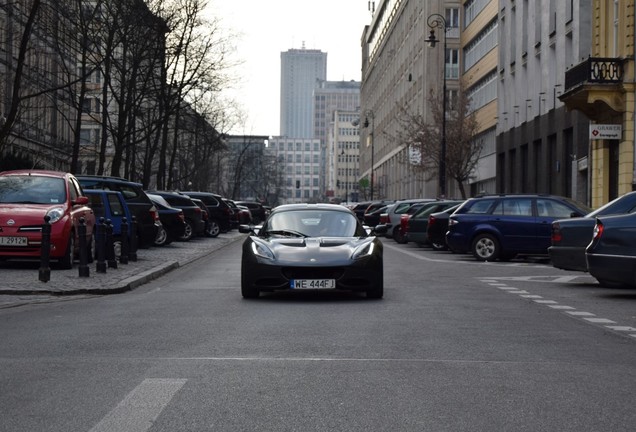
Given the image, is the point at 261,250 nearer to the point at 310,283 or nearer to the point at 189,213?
the point at 310,283

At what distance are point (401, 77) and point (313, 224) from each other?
299ft

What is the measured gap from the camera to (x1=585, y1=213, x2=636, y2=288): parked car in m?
15.3

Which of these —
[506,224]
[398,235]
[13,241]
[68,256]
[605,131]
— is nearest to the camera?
[13,241]

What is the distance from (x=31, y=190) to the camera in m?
21.1

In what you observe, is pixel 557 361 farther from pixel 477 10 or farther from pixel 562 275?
pixel 477 10

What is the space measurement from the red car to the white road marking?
12.6m

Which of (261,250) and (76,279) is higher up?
(261,250)

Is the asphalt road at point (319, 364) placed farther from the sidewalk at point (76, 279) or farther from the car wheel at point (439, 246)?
the car wheel at point (439, 246)

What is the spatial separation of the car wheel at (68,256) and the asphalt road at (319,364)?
5.25m

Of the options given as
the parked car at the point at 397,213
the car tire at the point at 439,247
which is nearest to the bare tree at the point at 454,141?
the parked car at the point at 397,213

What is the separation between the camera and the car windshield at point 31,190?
2081 cm

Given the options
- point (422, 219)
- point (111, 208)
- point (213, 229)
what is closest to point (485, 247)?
point (422, 219)

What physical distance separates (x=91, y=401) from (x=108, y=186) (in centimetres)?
2242

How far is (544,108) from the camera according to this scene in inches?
1885
